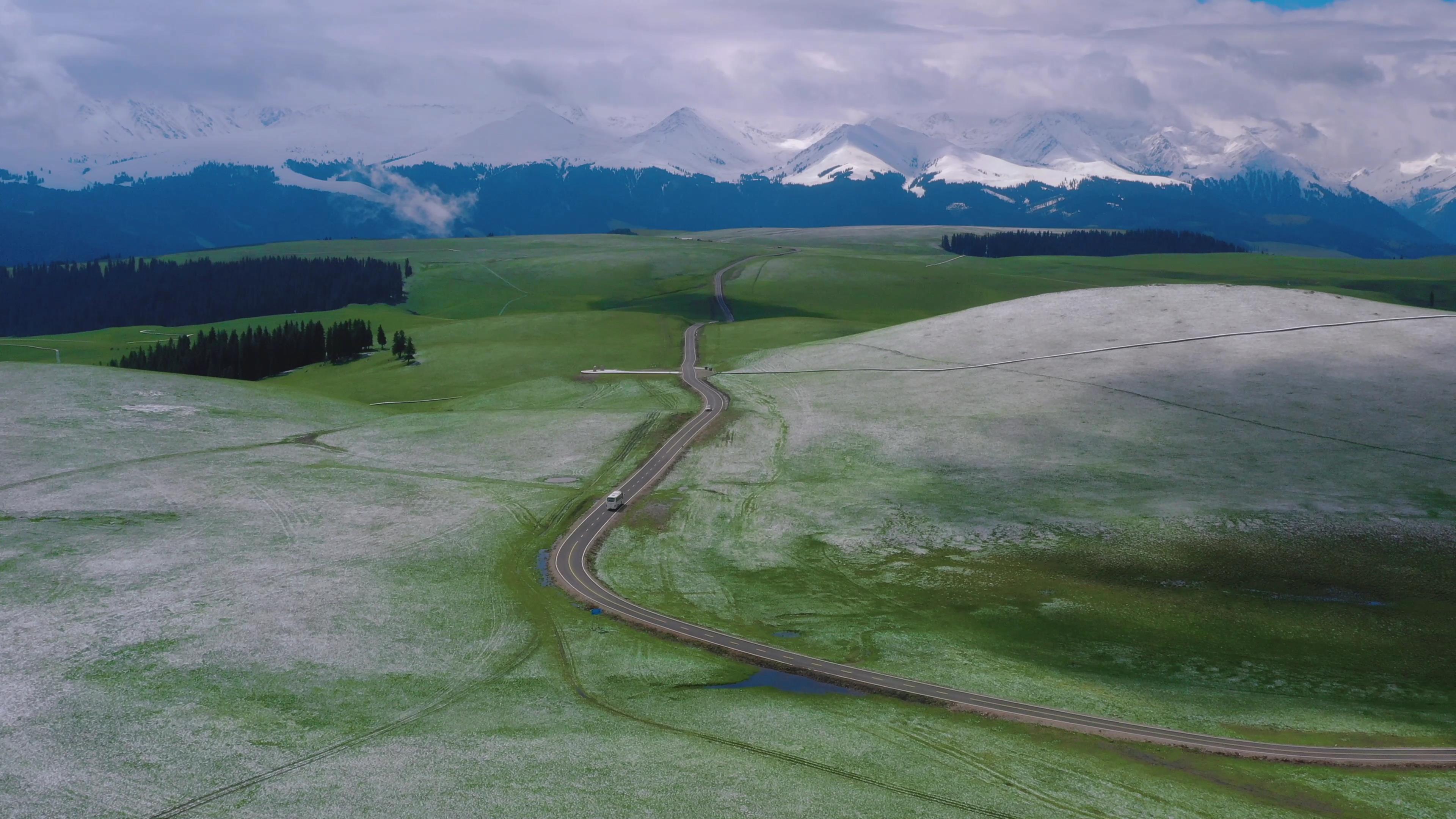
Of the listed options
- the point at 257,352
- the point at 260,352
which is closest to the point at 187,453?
the point at 257,352

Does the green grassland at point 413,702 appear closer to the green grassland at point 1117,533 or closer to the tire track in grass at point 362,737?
the tire track in grass at point 362,737

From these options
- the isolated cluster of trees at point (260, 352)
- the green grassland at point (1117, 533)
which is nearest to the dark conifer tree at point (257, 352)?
the isolated cluster of trees at point (260, 352)

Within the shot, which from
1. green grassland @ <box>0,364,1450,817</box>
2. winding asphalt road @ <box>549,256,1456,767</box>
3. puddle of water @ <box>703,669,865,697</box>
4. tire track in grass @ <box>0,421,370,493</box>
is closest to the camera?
green grassland @ <box>0,364,1450,817</box>

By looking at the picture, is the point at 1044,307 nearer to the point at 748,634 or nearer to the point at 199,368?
the point at 748,634

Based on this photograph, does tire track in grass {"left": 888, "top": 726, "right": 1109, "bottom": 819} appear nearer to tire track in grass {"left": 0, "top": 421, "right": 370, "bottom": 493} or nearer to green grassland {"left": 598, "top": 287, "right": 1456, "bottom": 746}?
green grassland {"left": 598, "top": 287, "right": 1456, "bottom": 746}

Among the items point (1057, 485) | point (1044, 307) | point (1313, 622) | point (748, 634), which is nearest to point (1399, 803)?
point (1313, 622)

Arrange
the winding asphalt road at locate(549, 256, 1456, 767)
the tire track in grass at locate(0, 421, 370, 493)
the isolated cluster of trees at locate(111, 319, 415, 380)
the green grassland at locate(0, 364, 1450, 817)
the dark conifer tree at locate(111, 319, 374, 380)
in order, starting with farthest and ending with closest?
the dark conifer tree at locate(111, 319, 374, 380) < the isolated cluster of trees at locate(111, 319, 415, 380) < the tire track in grass at locate(0, 421, 370, 493) < the winding asphalt road at locate(549, 256, 1456, 767) < the green grassland at locate(0, 364, 1450, 817)

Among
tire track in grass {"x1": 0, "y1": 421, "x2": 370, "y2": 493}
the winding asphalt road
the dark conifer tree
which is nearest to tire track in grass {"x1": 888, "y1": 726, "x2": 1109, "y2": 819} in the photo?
the winding asphalt road
